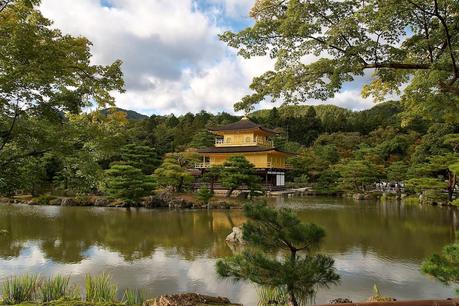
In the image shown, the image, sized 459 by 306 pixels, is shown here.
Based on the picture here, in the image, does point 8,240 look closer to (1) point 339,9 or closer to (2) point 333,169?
(1) point 339,9

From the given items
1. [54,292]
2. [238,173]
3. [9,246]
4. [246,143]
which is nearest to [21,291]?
[54,292]

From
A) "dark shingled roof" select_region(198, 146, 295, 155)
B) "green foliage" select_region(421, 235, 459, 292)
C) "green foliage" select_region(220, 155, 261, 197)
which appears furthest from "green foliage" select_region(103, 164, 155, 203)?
"green foliage" select_region(421, 235, 459, 292)

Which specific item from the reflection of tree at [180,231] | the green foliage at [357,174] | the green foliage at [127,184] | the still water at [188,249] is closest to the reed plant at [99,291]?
the still water at [188,249]

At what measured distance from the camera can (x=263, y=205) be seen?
3.50m

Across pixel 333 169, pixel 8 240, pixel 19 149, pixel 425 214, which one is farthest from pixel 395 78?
pixel 333 169

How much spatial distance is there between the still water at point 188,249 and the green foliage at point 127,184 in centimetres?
244

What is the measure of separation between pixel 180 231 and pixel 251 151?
14.9 m

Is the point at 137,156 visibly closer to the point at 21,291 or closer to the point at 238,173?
the point at 238,173

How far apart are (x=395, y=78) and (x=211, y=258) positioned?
4.48 m

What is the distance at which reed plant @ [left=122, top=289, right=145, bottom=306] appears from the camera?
414 cm

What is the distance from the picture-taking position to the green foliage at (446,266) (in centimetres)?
329

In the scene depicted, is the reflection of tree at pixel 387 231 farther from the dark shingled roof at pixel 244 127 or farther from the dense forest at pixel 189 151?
the dark shingled roof at pixel 244 127

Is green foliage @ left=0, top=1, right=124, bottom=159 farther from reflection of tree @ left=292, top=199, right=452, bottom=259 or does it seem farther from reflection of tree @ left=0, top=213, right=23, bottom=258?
reflection of tree @ left=292, top=199, right=452, bottom=259

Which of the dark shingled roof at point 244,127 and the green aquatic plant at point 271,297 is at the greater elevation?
the dark shingled roof at point 244,127
